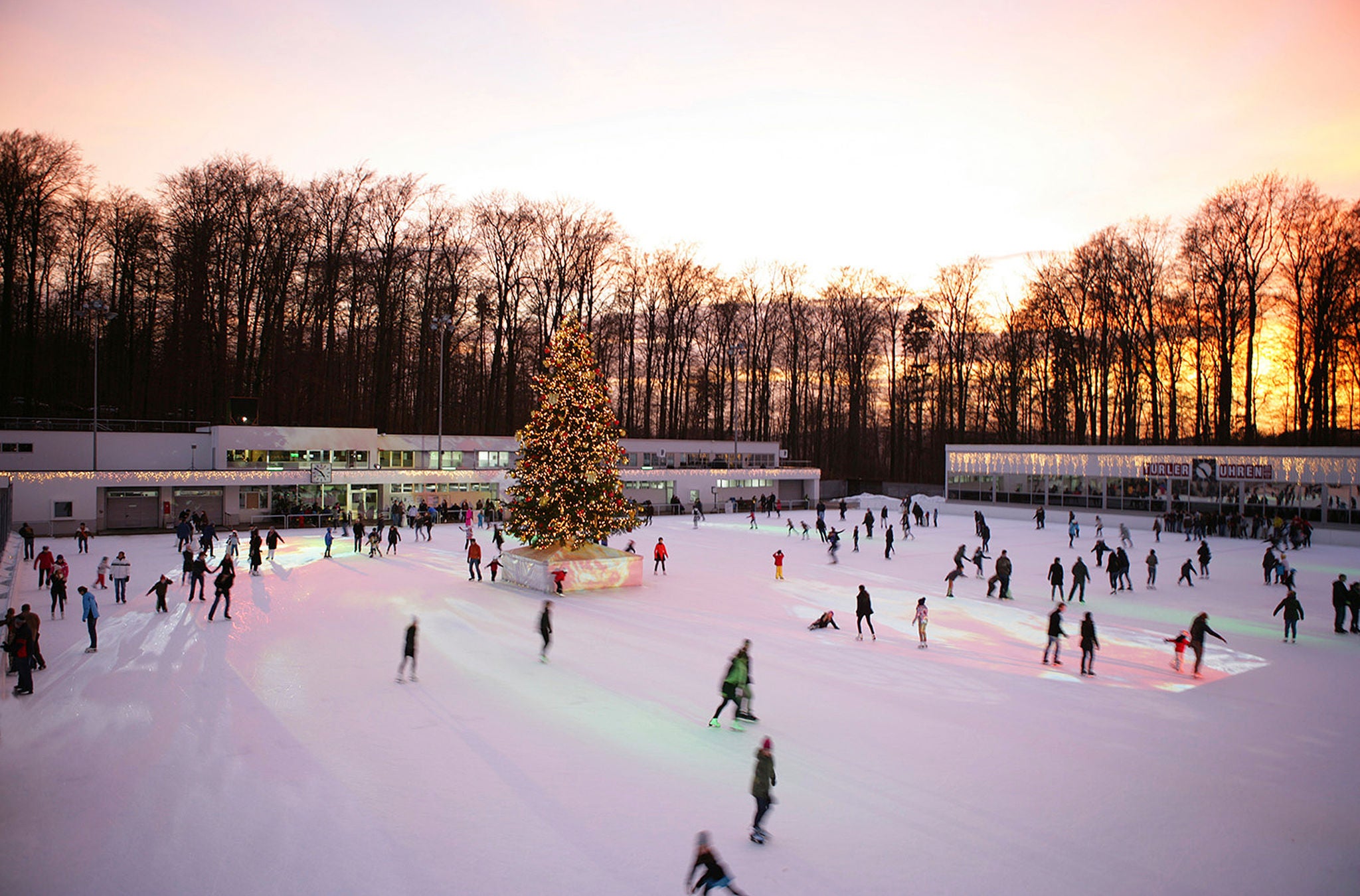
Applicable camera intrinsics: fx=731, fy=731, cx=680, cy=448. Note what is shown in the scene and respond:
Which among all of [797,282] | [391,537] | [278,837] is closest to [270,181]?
[391,537]

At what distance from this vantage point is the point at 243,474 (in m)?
30.9

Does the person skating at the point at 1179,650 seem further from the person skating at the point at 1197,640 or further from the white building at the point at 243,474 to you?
the white building at the point at 243,474

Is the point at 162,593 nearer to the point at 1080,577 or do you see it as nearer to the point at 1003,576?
the point at 1003,576

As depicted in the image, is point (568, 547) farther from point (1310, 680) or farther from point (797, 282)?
point (797, 282)

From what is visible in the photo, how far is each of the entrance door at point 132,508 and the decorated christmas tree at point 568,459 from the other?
63.4 ft

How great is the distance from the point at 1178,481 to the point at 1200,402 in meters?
16.8

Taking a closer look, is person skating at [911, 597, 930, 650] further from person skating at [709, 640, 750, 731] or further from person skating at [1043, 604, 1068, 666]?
person skating at [709, 640, 750, 731]

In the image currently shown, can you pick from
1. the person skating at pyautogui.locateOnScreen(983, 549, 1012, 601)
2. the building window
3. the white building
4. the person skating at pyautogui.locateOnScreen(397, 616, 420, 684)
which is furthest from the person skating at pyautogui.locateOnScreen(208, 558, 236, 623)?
the building window

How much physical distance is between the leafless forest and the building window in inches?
305

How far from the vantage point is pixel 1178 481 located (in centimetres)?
3547

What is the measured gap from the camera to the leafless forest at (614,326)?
38969 mm

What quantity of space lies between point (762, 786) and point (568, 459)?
1359 cm

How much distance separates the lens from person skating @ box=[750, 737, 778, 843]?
6.65 meters

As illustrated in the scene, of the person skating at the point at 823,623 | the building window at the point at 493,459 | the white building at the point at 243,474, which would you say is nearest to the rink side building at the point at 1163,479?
the white building at the point at 243,474
